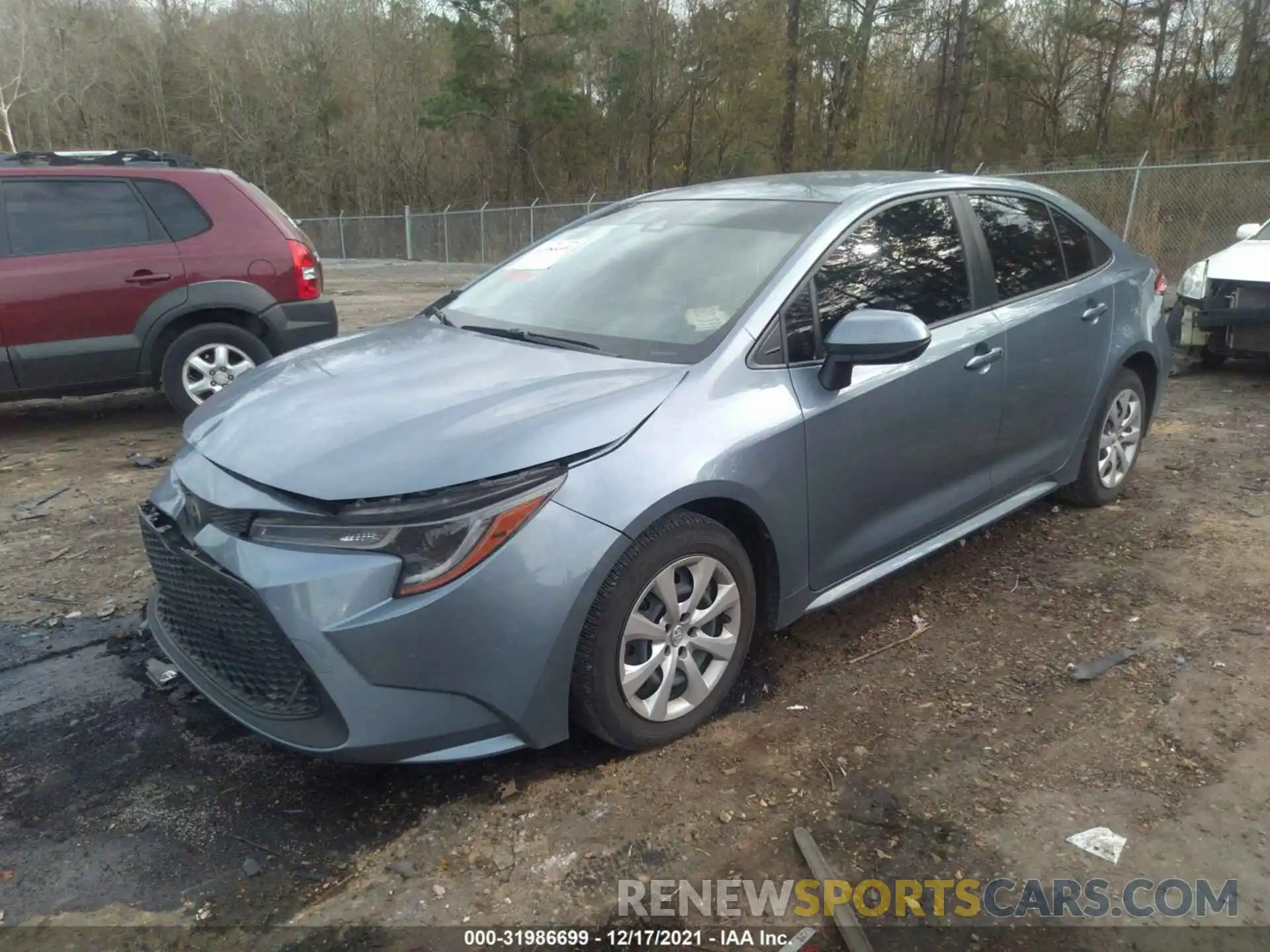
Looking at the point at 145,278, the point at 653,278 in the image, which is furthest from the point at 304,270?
the point at 653,278

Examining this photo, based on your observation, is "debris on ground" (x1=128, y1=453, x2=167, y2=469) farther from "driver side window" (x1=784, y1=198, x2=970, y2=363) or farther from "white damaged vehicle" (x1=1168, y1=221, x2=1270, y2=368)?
"white damaged vehicle" (x1=1168, y1=221, x2=1270, y2=368)

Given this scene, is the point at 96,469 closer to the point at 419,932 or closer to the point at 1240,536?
the point at 419,932

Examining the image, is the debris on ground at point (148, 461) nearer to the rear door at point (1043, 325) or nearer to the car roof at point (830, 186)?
the car roof at point (830, 186)

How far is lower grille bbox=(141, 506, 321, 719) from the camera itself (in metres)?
2.40

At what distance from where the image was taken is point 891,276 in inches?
137

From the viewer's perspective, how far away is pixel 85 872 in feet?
7.84

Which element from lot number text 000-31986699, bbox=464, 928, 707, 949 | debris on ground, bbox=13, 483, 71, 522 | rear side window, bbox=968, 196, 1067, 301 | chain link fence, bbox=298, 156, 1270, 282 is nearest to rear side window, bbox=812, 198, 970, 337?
rear side window, bbox=968, 196, 1067, 301

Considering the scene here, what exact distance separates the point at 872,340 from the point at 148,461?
15.8 feet

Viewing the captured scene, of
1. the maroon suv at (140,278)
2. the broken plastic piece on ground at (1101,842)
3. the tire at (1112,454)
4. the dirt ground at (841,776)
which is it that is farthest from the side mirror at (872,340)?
the maroon suv at (140,278)

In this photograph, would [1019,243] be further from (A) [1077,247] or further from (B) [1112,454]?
(B) [1112,454]

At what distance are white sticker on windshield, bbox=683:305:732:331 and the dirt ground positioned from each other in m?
1.24

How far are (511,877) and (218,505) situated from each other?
1.26 metres

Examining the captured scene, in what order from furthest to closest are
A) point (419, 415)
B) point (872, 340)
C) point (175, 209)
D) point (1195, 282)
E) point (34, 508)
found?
point (1195, 282) → point (175, 209) → point (34, 508) → point (872, 340) → point (419, 415)

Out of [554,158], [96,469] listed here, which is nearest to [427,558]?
[96,469]
